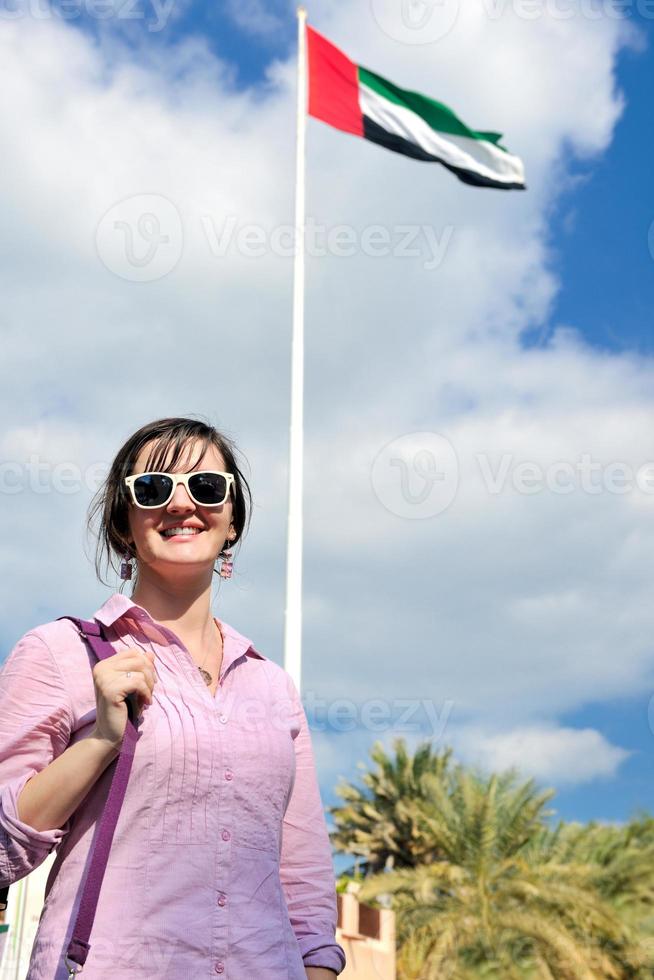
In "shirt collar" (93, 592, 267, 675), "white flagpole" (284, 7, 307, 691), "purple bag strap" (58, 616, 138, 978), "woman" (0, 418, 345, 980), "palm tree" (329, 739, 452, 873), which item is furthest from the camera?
"palm tree" (329, 739, 452, 873)

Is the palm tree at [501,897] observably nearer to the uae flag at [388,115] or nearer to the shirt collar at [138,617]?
the uae flag at [388,115]

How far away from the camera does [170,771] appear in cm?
201

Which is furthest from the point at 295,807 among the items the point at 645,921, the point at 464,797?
the point at 645,921

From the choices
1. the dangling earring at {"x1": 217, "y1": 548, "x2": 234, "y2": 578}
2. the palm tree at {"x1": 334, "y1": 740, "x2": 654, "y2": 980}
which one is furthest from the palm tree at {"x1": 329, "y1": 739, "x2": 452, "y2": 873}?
the dangling earring at {"x1": 217, "y1": 548, "x2": 234, "y2": 578}

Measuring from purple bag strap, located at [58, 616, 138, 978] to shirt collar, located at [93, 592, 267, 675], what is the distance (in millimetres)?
327

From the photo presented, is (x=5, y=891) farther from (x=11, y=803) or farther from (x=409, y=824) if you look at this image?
(x=409, y=824)

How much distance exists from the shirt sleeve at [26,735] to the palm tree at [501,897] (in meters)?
15.4

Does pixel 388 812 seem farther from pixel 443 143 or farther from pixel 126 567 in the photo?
pixel 126 567

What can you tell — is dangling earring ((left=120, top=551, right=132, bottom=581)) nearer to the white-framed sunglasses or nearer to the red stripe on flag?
the white-framed sunglasses

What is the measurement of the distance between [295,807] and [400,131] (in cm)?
1066

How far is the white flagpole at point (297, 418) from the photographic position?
8.39 meters

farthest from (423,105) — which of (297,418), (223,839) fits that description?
(223,839)

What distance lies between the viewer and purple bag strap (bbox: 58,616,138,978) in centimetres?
179

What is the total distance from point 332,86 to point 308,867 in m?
10.9
